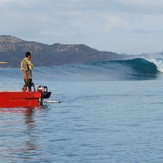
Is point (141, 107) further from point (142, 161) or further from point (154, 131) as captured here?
point (142, 161)

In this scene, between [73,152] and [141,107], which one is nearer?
[73,152]

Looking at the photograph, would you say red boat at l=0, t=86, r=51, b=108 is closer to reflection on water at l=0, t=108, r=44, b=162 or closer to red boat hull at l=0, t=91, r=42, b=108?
red boat hull at l=0, t=91, r=42, b=108

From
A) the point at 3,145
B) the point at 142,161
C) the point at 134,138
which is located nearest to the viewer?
the point at 142,161

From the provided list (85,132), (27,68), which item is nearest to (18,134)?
(85,132)

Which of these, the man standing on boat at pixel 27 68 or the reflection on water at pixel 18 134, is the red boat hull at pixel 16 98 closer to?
the man standing on boat at pixel 27 68

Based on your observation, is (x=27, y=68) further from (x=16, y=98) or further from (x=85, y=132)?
(x=85, y=132)

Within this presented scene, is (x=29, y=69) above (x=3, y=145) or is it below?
above

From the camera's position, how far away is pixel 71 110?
91.3ft

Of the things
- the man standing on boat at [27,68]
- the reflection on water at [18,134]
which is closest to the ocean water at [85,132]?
the reflection on water at [18,134]

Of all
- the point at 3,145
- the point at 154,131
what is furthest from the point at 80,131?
the point at 3,145

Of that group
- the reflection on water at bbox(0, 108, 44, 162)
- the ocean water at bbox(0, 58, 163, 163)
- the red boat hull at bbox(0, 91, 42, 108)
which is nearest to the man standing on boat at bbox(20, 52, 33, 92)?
the red boat hull at bbox(0, 91, 42, 108)

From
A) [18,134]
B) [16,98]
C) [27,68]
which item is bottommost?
[18,134]

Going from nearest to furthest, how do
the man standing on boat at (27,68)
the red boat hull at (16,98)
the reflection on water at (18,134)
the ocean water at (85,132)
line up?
the ocean water at (85,132), the reflection on water at (18,134), the red boat hull at (16,98), the man standing on boat at (27,68)

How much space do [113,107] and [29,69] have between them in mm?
4181
